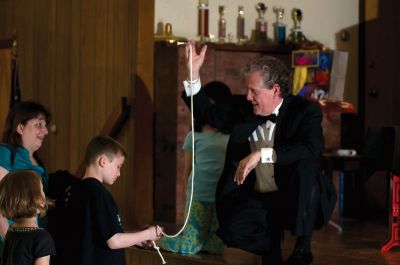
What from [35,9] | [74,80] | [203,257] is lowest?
[203,257]

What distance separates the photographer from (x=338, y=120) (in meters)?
7.71

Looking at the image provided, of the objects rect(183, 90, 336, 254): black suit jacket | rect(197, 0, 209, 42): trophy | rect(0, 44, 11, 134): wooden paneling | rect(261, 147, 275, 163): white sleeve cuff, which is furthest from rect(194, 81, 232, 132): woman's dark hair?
rect(0, 44, 11, 134): wooden paneling

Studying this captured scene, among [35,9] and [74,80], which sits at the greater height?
[35,9]

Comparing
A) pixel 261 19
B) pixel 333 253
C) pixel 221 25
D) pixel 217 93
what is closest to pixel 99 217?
pixel 217 93

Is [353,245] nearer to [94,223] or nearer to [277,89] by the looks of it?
[277,89]

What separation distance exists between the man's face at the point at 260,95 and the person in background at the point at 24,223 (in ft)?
5.32

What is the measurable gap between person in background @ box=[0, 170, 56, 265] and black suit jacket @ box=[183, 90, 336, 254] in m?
1.51

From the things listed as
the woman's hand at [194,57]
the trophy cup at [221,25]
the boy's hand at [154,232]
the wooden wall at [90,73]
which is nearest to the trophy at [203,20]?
the trophy cup at [221,25]

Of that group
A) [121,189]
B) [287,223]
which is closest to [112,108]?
[121,189]

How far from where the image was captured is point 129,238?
385 centimetres

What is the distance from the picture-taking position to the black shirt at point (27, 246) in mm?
3422

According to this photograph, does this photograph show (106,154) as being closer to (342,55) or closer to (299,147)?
(299,147)

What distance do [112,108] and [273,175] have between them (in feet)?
6.53

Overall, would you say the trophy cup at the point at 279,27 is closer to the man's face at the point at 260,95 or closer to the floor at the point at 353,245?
the floor at the point at 353,245
